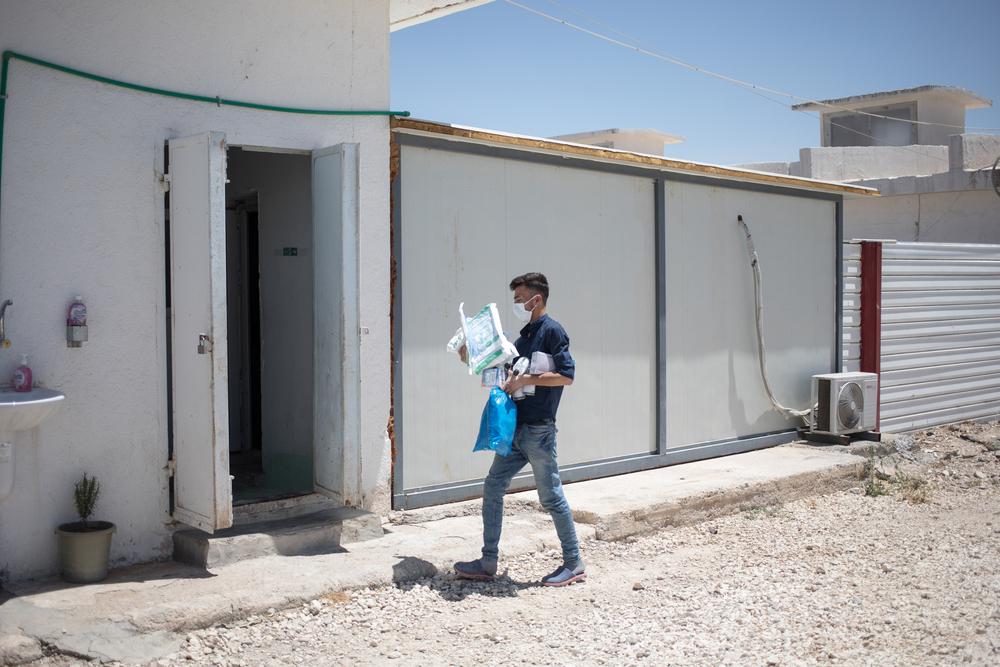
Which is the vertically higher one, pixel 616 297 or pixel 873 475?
pixel 616 297

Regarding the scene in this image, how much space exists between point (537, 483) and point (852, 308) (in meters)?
7.13

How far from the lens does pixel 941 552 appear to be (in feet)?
23.0

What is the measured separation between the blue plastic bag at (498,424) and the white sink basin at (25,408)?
2.39 meters

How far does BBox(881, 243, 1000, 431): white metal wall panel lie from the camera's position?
467 inches

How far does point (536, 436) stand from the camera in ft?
19.3

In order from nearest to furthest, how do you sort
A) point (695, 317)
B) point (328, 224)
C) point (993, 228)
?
point (328, 224) < point (695, 317) < point (993, 228)

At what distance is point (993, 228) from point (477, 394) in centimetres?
1295

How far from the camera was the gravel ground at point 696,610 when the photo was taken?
195 inches

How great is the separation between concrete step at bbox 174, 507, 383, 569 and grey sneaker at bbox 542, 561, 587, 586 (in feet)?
4.29

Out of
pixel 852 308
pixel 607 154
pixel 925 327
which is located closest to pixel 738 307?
pixel 852 308

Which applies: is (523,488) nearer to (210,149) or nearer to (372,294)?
(372,294)

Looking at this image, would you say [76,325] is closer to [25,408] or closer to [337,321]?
[25,408]

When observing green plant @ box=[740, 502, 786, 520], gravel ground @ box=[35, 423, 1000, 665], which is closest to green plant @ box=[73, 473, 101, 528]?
gravel ground @ box=[35, 423, 1000, 665]

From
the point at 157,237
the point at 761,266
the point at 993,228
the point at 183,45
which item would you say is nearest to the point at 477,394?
the point at 157,237
